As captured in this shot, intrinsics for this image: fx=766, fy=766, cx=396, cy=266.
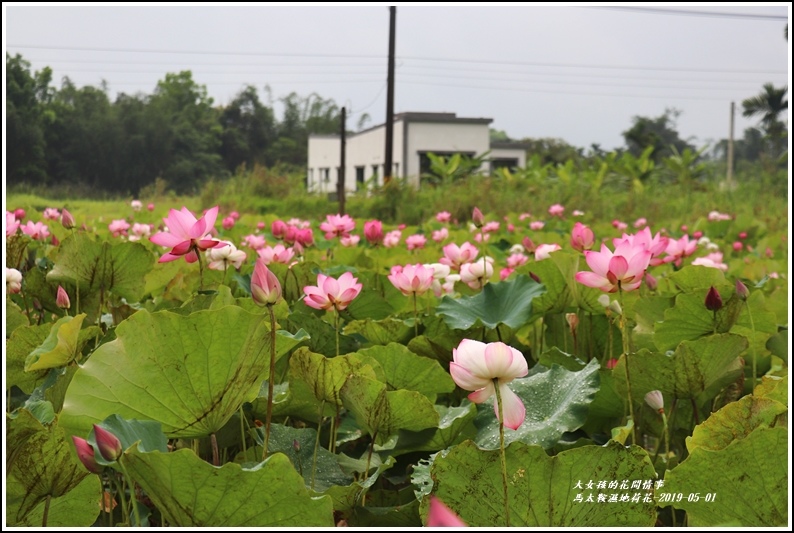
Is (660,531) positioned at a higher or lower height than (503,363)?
lower

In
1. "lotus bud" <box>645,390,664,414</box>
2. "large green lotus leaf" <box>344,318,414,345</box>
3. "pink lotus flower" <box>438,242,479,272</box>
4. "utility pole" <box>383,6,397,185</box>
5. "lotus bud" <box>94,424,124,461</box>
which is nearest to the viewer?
"lotus bud" <box>94,424,124,461</box>

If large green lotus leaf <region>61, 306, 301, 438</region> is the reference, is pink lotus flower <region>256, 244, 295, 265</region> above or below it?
below

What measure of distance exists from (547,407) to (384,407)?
225mm

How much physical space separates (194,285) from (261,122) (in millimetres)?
40401

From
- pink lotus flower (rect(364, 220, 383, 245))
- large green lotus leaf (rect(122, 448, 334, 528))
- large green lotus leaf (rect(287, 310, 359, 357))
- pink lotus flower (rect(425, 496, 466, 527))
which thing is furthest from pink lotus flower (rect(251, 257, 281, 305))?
pink lotus flower (rect(364, 220, 383, 245))

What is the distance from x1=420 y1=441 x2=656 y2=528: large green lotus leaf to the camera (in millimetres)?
622

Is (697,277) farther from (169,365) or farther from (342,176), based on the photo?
(342,176)

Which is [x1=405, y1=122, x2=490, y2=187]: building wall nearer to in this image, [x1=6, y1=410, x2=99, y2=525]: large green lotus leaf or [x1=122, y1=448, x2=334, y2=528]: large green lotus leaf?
[x1=6, y1=410, x2=99, y2=525]: large green lotus leaf

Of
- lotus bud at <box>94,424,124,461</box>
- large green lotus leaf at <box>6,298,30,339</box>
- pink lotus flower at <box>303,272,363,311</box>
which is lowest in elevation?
large green lotus leaf at <box>6,298,30,339</box>

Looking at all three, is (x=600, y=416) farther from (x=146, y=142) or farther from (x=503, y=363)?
(x=146, y=142)

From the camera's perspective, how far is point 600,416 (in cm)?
99

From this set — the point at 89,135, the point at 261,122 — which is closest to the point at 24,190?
the point at 89,135

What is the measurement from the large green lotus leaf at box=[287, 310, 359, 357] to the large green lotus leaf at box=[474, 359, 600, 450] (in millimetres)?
265

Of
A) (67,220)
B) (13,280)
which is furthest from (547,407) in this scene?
(67,220)
